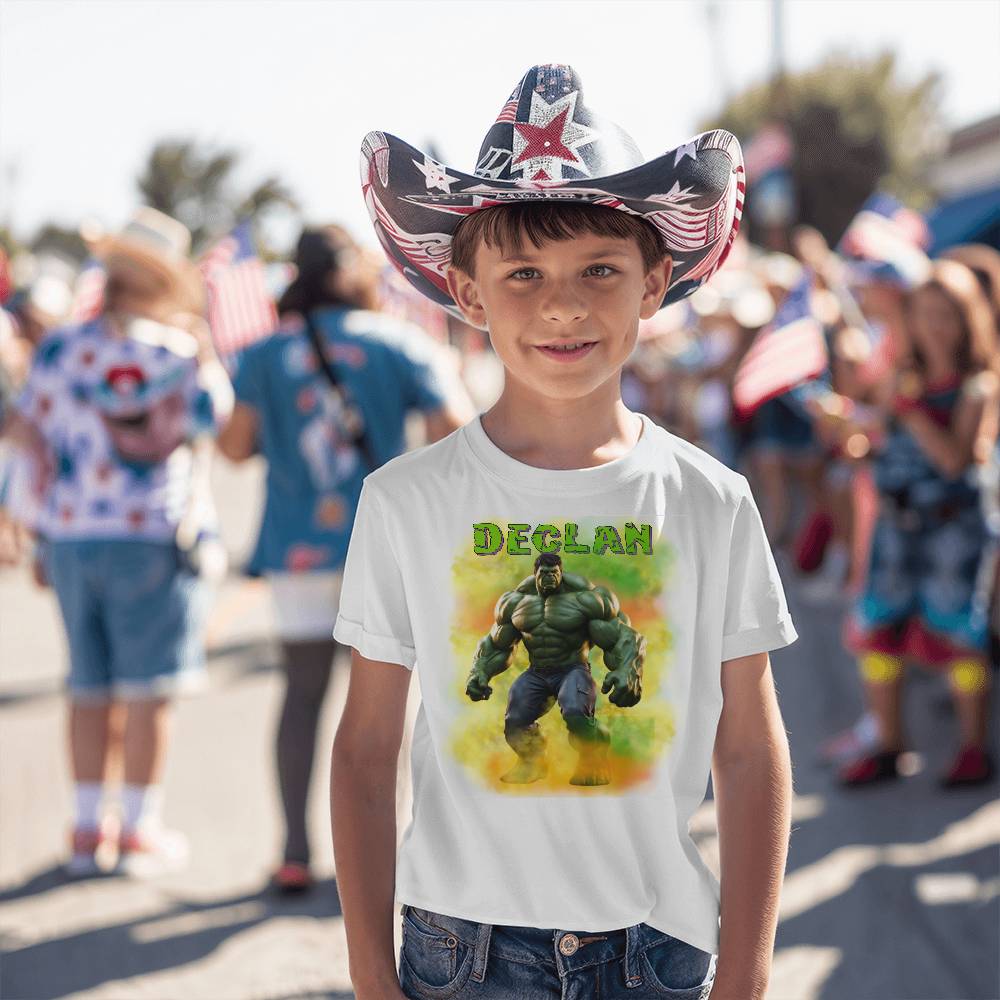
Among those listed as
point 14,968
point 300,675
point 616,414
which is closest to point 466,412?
point 300,675

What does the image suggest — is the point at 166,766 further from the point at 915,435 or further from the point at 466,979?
the point at 466,979

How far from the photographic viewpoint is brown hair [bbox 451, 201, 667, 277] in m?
1.68

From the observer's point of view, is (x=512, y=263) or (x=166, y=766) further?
(x=166, y=766)

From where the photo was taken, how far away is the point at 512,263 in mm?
1691

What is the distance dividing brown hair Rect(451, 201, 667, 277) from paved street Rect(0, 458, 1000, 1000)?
250cm

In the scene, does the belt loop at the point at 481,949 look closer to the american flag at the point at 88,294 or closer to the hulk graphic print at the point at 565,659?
the hulk graphic print at the point at 565,659

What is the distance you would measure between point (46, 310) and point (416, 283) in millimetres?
7065

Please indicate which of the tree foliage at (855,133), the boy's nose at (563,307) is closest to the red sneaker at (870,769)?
the boy's nose at (563,307)

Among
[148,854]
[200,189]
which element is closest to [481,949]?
[148,854]

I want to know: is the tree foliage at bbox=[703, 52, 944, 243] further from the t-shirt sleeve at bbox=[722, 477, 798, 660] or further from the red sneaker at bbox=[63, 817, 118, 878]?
the t-shirt sleeve at bbox=[722, 477, 798, 660]

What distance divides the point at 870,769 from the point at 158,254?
132 inches

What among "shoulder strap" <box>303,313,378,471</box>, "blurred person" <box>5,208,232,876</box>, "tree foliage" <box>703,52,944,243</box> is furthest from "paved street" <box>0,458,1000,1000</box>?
"tree foliage" <box>703,52,944,243</box>

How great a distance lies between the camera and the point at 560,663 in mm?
1661

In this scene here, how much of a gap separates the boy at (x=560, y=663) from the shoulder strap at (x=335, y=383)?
2.33m
